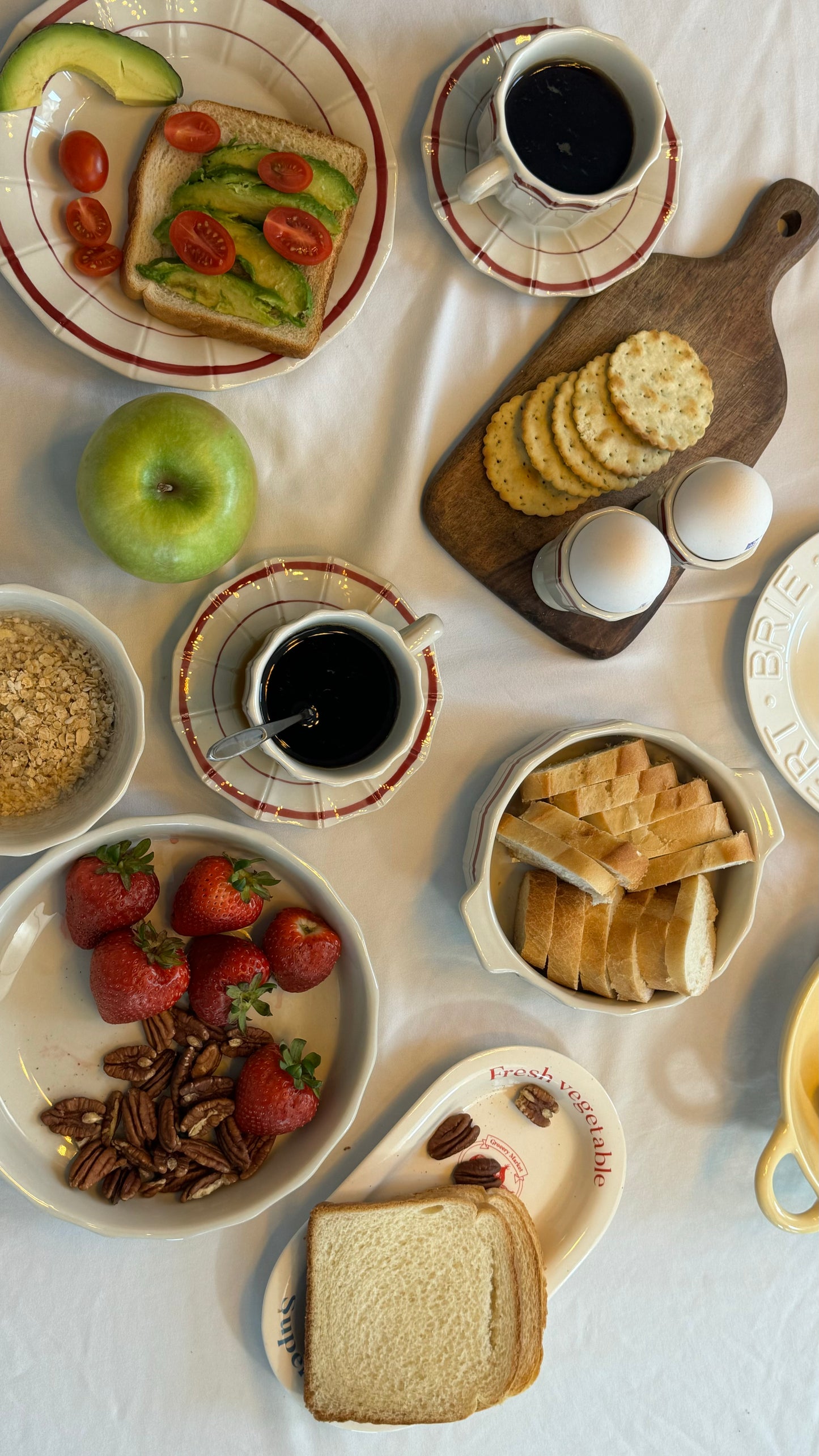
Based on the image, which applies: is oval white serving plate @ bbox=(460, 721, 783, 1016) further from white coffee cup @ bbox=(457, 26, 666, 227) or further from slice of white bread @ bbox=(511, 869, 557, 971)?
white coffee cup @ bbox=(457, 26, 666, 227)

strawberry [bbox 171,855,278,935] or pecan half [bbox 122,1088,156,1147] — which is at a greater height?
strawberry [bbox 171,855,278,935]

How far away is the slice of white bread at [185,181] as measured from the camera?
1.07m

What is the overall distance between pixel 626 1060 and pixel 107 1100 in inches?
28.3

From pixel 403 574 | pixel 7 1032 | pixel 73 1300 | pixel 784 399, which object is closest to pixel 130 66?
pixel 403 574

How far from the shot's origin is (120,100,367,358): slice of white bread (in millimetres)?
1073

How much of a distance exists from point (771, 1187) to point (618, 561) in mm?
935

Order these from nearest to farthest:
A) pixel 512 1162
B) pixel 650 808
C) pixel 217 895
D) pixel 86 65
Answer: pixel 86 65 → pixel 217 895 → pixel 650 808 → pixel 512 1162

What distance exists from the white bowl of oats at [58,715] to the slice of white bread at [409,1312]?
0.64 metres

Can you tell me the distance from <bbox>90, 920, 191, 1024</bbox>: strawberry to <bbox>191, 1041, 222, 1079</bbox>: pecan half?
90 mm

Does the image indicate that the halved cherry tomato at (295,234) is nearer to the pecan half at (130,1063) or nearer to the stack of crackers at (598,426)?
the stack of crackers at (598,426)

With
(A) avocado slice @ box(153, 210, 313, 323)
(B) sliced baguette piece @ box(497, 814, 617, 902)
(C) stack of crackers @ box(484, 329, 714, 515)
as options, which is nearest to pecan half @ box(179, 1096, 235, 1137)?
(B) sliced baguette piece @ box(497, 814, 617, 902)

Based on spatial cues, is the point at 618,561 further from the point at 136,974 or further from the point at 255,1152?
the point at 255,1152

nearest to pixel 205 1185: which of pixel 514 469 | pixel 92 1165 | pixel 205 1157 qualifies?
pixel 205 1157

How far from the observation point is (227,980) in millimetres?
1146
